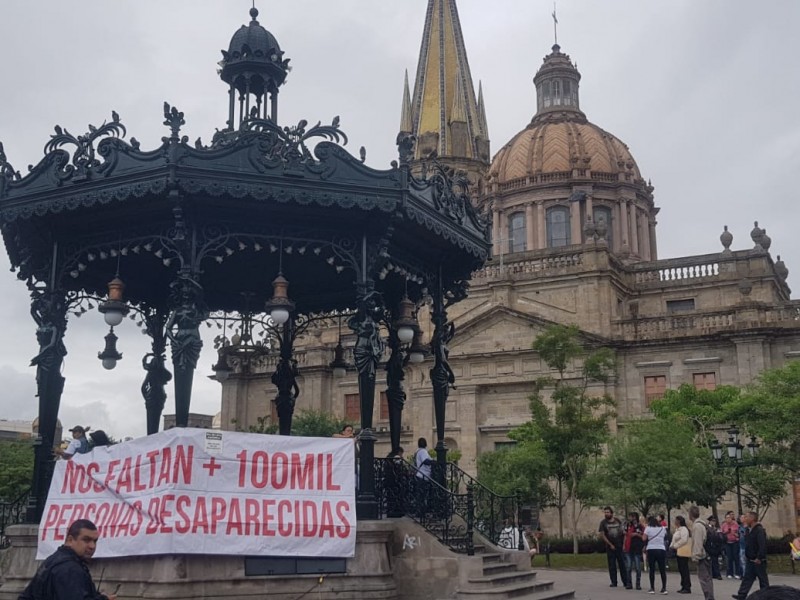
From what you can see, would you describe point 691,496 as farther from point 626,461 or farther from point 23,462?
point 23,462

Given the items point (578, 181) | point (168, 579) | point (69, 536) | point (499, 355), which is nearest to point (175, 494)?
point (168, 579)

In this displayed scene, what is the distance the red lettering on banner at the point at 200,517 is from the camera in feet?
38.6

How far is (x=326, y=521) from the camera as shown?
1261 cm

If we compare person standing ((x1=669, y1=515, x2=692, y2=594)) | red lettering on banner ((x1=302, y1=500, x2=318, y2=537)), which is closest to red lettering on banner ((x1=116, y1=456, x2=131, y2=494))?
red lettering on banner ((x1=302, y1=500, x2=318, y2=537))

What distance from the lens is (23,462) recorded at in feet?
161

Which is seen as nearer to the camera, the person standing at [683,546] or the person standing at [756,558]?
the person standing at [756,558]

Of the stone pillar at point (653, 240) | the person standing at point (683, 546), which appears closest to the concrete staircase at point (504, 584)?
the person standing at point (683, 546)

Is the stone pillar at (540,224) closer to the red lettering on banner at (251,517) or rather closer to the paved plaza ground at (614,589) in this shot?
the paved plaza ground at (614,589)

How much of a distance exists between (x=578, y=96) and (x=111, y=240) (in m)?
60.6

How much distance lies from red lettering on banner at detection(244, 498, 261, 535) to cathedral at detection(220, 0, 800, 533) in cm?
3336

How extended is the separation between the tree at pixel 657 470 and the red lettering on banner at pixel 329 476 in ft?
68.2

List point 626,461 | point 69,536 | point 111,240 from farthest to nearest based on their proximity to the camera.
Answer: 1. point 626,461
2. point 111,240
3. point 69,536

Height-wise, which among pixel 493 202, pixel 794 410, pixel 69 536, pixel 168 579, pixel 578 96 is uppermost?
pixel 578 96

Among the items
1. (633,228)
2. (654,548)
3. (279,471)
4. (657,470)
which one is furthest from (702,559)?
(633,228)
